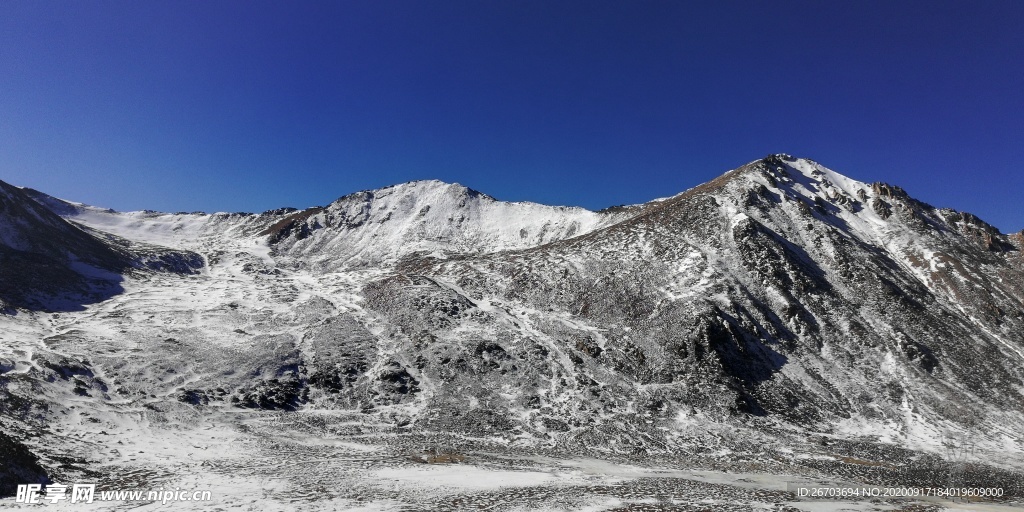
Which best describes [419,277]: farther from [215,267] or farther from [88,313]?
[215,267]

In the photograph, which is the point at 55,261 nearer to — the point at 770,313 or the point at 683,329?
the point at 683,329

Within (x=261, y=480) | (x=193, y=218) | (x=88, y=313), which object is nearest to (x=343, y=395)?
(x=261, y=480)

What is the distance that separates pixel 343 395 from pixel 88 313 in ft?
115

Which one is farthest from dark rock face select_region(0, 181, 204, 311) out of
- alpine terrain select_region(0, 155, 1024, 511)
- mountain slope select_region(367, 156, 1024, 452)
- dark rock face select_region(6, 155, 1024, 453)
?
mountain slope select_region(367, 156, 1024, 452)

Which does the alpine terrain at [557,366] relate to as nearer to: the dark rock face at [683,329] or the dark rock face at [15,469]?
the dark rock face at [15,469]

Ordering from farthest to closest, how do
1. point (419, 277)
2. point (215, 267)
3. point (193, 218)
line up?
point (193, 218), point (215, 267), point (419, 277)

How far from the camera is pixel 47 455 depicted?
974 inches

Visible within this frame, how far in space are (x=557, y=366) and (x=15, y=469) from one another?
39.4 metres

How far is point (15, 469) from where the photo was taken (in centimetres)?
2017

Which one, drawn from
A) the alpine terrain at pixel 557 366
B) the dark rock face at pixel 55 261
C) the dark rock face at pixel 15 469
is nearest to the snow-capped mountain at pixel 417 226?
the alpine terrain at pixel 557 366

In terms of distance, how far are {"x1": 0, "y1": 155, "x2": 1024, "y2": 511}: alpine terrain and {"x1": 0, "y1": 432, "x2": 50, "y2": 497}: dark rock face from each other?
0.38 feet

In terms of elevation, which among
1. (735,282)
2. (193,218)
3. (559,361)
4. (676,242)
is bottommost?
(559,361)

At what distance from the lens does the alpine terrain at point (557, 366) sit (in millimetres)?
26609

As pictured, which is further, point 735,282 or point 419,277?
point 419,277
